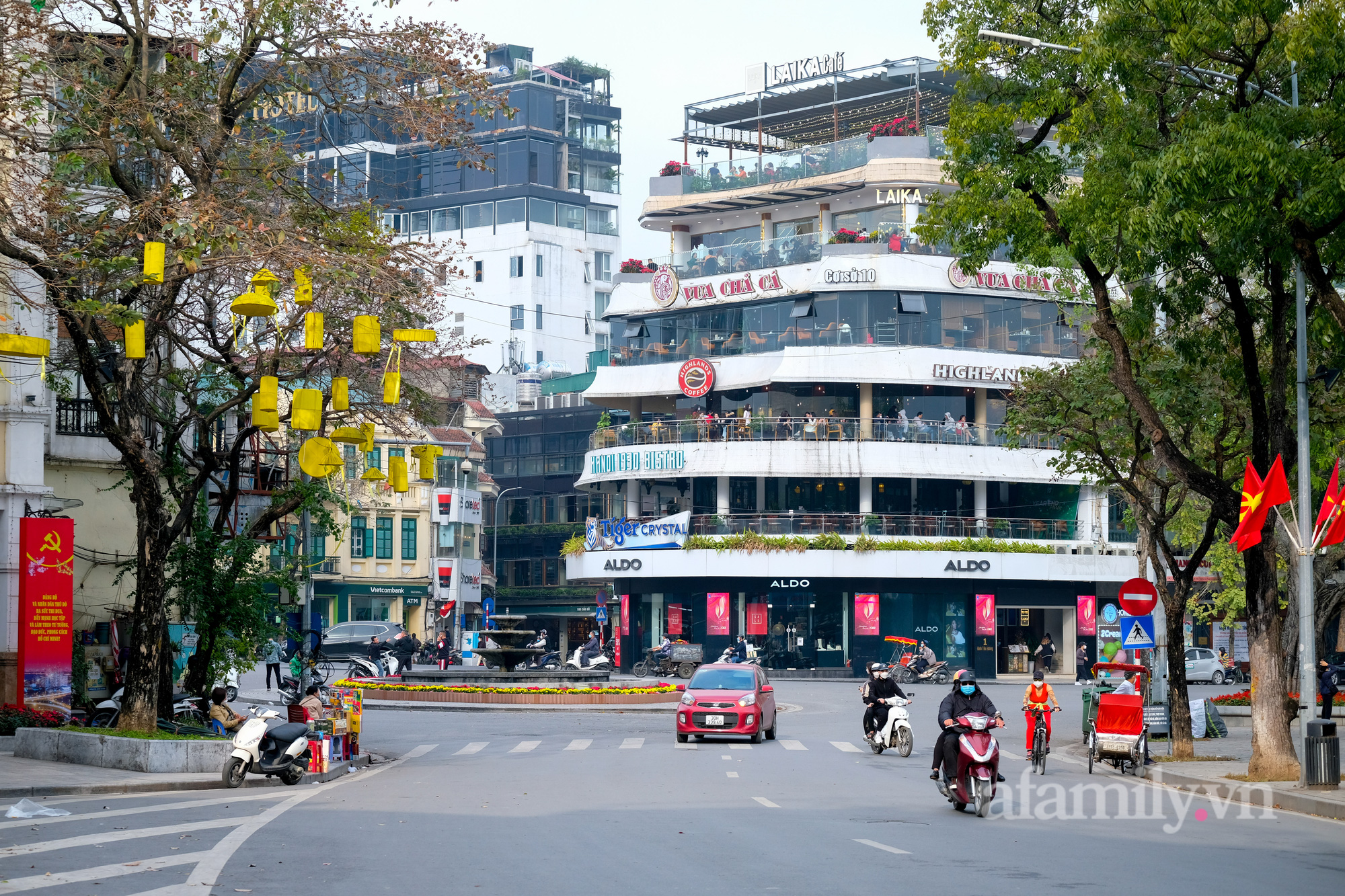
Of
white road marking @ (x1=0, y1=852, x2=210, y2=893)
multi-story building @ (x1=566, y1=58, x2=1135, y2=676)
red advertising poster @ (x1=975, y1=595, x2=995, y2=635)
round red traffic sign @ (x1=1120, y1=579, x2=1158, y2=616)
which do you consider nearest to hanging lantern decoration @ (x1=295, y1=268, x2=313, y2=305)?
white road marking @ (x1=0, y1=852, x2=210, y2=893)

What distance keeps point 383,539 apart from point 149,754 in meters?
61.5

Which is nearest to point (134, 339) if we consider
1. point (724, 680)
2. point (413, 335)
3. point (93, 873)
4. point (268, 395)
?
point (268, 395)

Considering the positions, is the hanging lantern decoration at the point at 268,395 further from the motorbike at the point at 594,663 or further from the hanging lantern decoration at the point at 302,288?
the motorbike at the point at 594,663

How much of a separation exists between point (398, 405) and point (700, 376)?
3805 cm

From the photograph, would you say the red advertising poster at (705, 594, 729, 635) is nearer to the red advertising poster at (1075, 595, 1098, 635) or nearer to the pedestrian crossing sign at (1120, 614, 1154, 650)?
the red advertising poster at (1075, 595, 1098, 635)

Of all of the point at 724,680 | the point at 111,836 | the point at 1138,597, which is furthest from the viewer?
the point at 724,680

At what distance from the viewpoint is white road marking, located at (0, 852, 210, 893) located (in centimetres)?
1121

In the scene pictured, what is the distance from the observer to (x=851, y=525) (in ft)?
204

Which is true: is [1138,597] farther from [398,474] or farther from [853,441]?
[853,441]

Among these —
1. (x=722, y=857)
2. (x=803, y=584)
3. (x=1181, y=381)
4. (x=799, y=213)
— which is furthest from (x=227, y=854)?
(x=799, y=213)

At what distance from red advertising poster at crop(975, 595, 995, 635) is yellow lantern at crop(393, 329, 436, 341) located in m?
46.1

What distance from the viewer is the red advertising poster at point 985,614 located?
206 feet

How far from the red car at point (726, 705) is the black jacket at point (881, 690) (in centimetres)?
284

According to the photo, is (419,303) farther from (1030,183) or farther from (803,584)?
A: (803,584)
